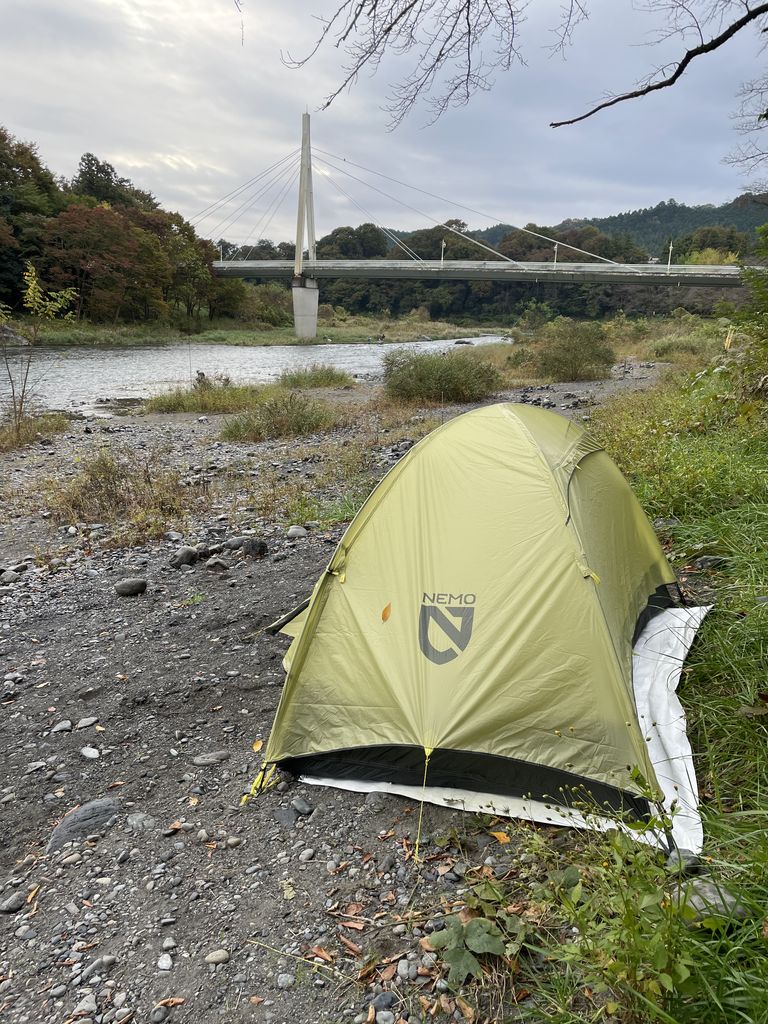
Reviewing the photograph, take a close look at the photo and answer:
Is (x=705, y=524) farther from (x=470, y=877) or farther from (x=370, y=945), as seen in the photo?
(x=370, y=945)

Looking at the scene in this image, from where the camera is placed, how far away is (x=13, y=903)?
7.47ft

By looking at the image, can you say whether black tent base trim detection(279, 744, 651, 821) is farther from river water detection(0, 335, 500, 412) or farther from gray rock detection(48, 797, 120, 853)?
river water detection(0, 335, 500, 412)

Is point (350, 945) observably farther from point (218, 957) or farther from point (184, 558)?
point (184, 558)

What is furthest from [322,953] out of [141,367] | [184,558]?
[141,367]

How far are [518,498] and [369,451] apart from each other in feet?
20.0

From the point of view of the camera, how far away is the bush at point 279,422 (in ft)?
34.4

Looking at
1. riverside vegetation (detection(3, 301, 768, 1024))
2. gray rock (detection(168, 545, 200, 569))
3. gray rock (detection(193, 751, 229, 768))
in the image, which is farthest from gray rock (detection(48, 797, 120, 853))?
gray rock (detection(168, 545, 200, 569))

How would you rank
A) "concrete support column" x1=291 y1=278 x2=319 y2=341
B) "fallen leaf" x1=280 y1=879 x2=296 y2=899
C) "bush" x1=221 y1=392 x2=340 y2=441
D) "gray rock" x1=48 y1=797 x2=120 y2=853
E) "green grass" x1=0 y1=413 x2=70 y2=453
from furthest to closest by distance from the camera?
"concrete support column" x1=291 y1=278 x2=319 y2=341, "bush" x1=221 y1=392 x2=340 y2=441, "green grass" x1=0 y1=413 x2=70 y2=453, "gray rock" x1=48 y1=797 x2=120 y2=853, "fallen leaf" x1=280 y1=879 x2=296 y2=899

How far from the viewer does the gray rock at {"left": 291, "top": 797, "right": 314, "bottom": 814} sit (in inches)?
103

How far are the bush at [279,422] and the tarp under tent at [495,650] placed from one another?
24.7 ft

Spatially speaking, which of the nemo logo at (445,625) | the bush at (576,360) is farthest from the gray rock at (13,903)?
the bush at (576,360)

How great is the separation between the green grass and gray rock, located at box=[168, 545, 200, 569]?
6081 millimetres

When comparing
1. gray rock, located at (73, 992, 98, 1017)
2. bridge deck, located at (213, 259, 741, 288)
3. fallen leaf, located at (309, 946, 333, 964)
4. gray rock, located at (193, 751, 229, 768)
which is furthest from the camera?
bridge deck, located at (213, 259, 741, 288)

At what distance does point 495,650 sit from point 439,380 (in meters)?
11.2
